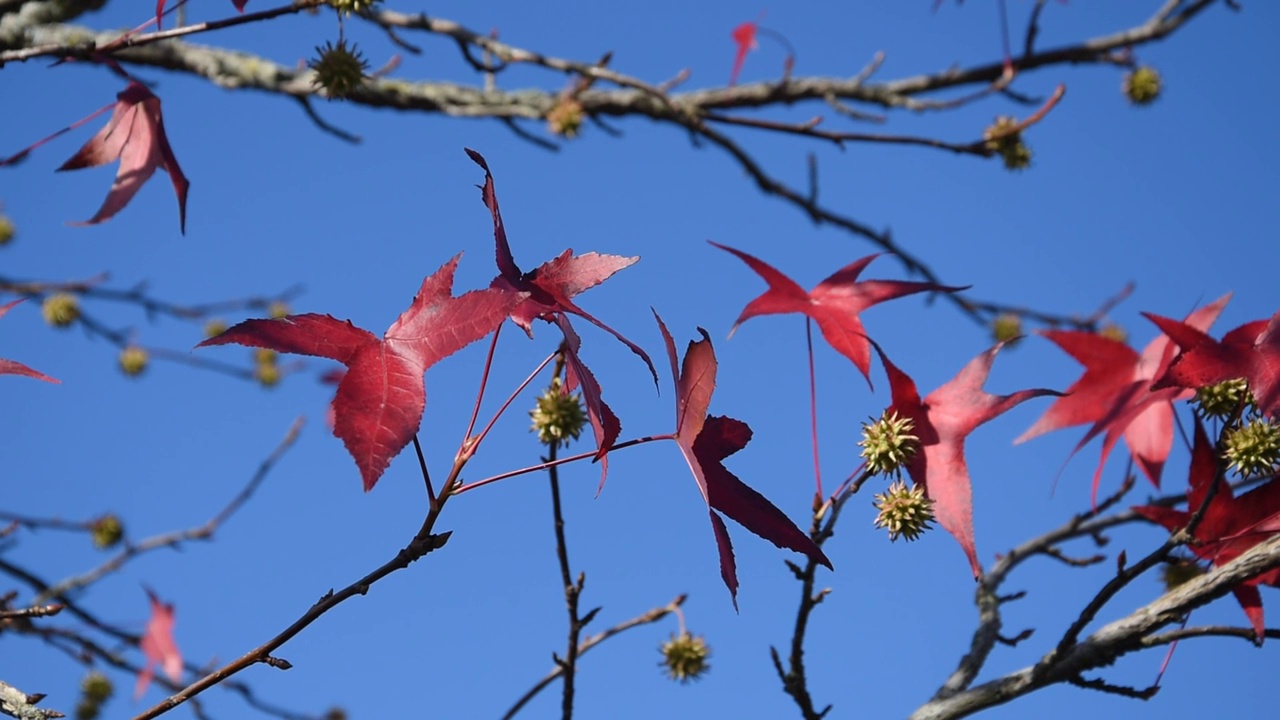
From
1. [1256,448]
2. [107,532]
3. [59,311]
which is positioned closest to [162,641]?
[107,532]

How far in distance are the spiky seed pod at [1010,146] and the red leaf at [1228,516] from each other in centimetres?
125

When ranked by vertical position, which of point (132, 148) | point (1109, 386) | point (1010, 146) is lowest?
point (1109, 386)

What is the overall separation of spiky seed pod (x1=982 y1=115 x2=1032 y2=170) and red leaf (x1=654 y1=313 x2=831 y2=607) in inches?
61.9

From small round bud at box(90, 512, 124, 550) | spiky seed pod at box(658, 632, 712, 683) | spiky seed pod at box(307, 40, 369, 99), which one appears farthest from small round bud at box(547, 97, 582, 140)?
small round bud at box(90, 512, 124, 550)

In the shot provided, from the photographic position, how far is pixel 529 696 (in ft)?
3.97

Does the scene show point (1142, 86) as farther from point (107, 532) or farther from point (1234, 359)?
point (107, 532)

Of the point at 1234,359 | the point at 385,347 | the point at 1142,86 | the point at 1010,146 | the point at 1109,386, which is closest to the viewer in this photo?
the point at 385,347

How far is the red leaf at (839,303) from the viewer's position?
1014 mm

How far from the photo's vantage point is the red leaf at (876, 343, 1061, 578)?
3.24 ft

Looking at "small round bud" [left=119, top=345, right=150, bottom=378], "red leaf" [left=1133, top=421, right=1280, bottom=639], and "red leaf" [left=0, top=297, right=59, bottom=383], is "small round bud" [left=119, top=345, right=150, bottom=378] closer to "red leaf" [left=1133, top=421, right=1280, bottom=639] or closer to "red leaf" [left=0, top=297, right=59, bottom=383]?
"red leaf" [left=0, top=297, right=59, bottom=383]

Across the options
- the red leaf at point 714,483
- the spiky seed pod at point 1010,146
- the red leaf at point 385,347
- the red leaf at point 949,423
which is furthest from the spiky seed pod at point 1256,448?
the spiky seed pod at point 1010,146

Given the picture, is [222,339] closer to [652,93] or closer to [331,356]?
[331,356]

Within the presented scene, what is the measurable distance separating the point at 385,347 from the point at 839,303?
0.49m

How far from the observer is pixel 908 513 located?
105 centimetres
